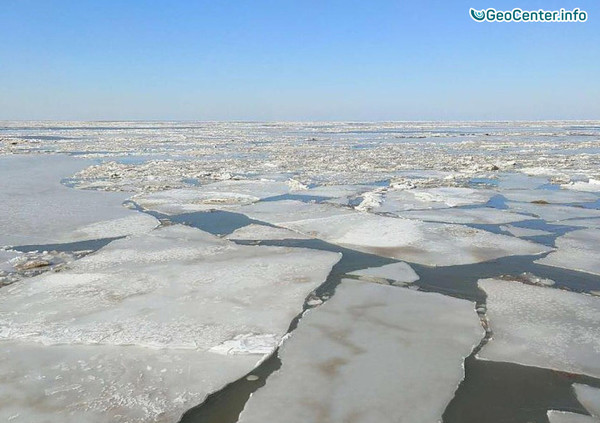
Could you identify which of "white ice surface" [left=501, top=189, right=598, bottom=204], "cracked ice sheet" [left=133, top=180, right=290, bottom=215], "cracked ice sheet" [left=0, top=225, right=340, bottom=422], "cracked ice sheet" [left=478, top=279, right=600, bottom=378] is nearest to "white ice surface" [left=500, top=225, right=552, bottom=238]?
"cracked ice sheet" [left=478, top=279, right=600, bottom=378]

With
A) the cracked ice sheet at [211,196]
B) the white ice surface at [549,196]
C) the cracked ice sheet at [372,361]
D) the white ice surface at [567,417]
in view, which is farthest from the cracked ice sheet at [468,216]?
the white ice surface at [567,417]

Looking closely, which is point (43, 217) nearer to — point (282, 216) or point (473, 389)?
point (282, 216)

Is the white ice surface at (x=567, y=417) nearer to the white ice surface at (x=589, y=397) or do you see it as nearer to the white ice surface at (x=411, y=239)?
the white ice surface at (x=589, y=397)

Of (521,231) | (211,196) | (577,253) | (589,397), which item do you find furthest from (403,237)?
(211,196)

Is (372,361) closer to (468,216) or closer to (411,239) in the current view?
(411,239)

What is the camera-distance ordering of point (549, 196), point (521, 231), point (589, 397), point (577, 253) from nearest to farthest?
point (589, 397) < point (577, 253) < point (521, 231) < point (549, 196)

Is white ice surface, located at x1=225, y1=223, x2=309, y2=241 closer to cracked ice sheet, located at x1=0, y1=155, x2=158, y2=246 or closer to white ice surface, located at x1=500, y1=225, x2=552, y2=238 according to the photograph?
cracked ice sheet, located at x1=0, y1=155, x2=158, y2=246
